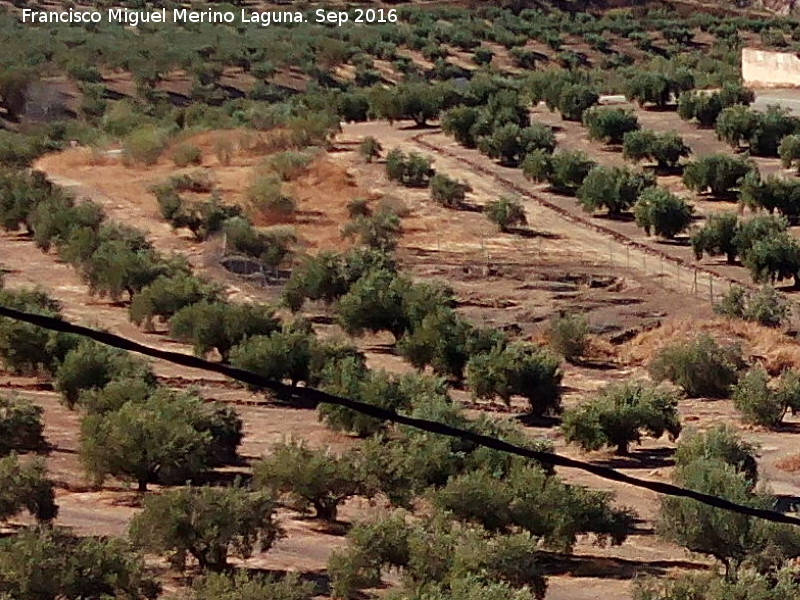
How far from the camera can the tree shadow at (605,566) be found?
17438mm

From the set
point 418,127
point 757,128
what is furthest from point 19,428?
point 418,127

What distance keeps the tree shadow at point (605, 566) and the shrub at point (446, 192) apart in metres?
28.3

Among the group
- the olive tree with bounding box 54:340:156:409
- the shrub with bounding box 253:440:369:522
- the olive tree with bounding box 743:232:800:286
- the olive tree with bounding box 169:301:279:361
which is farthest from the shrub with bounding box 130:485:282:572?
the olive tree with bounding box 743:232:800:286

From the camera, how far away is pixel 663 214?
42.3m

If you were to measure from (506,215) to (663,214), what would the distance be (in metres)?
4.29

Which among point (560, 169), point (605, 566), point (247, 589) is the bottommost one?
point (560, 169)

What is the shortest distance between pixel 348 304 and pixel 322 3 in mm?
78675

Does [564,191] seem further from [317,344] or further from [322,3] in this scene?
[322,3]

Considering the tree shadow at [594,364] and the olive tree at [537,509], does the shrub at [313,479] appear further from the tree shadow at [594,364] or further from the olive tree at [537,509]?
the tree shadow at [594,364]

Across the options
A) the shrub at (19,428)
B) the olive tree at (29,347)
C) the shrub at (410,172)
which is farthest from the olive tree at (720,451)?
the shrub at (410,172)

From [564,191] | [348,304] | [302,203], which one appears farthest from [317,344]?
[564,191]

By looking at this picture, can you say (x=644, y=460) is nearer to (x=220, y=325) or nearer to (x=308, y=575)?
(x=308, y=575)

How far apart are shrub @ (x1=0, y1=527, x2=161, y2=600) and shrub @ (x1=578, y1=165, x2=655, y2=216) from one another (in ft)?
104

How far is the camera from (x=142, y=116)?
6231cm
